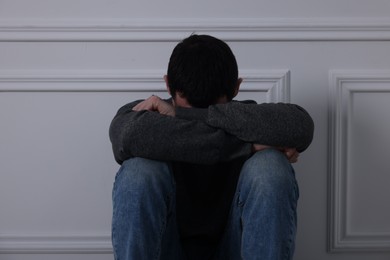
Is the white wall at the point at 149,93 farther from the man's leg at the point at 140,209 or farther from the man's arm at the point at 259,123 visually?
the man's leg at the point at 140,209

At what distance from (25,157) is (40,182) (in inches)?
3.0

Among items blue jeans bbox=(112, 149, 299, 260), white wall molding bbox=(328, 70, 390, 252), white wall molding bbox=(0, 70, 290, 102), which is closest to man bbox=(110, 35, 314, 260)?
blue jeans bbox=(112, 149, 299, 260)

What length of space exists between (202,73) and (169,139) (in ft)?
0.57

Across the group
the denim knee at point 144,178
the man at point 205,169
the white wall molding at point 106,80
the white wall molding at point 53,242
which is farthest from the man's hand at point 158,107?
the white wall molding at point 53,242

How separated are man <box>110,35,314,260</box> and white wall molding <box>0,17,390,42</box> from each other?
0.29m

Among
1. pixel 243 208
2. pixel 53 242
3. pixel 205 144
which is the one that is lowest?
pixel 53 242

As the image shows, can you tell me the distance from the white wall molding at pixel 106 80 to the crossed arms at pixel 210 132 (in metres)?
0.35

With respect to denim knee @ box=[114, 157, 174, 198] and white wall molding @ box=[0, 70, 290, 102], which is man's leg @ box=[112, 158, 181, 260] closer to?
denim knee @ box=[114, 157, 174, 198]

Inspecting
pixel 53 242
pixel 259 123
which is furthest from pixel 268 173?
pixel 53 242

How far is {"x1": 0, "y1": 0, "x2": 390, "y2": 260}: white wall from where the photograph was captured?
151cm

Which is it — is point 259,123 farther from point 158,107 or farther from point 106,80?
point 106,80

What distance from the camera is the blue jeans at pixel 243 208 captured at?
101 cm

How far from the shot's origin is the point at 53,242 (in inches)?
61.5

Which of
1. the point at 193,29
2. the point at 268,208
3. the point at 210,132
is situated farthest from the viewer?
the point at 193,29
